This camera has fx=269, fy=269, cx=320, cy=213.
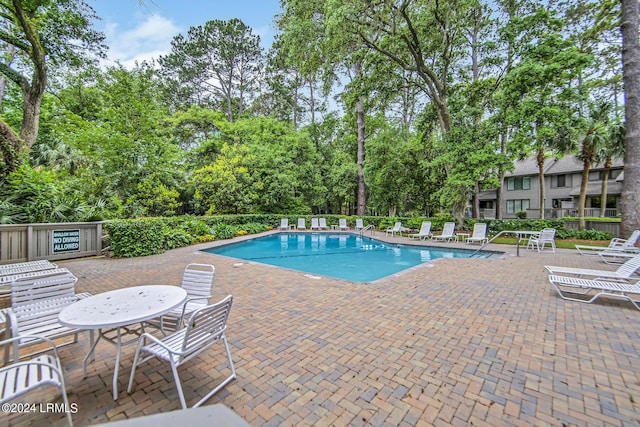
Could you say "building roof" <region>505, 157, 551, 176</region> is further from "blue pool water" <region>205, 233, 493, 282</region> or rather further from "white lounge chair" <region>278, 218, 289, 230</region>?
"white lounge chair" <region>278, 218, 289, 230</region>

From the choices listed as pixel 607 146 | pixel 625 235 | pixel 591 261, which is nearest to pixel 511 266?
pixel 591 261

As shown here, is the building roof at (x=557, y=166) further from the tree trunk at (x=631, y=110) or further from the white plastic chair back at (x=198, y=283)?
the white plastic chair back at (x=198, y=283)

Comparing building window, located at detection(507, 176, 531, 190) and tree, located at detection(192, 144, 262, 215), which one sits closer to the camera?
tree, located at detection(192, 144, 262, 215)

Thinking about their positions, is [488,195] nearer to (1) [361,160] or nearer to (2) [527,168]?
(2) [527,168]

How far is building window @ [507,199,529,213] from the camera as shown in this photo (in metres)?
24.3

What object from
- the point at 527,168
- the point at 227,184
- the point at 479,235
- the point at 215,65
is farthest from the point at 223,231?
the point at 527,168

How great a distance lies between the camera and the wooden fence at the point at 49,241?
6.83 m

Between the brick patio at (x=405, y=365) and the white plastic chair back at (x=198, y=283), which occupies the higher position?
the white plastic chair back at (x=198, y=283)

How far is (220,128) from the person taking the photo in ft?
67.7

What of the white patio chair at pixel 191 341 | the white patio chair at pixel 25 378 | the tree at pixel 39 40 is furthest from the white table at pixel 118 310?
the tree at pixel 39 40

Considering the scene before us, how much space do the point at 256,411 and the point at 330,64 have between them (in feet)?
47.3

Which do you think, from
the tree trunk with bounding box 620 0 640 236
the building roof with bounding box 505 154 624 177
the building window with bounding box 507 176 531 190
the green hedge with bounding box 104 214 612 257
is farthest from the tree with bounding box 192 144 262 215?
the building window with bounding box 507 176 531 190

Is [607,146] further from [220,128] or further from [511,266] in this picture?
[220,128]

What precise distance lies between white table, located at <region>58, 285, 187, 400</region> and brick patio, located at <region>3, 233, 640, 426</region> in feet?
1.61
